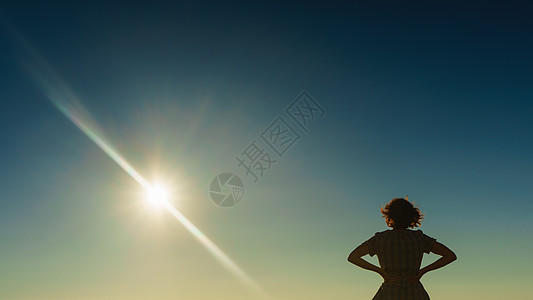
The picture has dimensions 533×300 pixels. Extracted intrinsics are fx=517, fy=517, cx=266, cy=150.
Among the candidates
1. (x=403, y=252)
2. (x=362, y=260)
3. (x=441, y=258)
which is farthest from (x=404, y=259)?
(x=362, y=260)

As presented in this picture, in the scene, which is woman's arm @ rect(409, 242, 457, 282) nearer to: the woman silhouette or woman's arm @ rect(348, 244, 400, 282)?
the woman silhouette

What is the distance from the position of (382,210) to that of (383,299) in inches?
56.0

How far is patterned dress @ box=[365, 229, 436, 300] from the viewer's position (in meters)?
8.10

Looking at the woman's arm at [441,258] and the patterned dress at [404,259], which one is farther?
the woman's arm at [441,258]

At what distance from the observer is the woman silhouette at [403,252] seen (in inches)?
320

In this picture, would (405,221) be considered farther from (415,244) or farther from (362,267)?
(362,267)

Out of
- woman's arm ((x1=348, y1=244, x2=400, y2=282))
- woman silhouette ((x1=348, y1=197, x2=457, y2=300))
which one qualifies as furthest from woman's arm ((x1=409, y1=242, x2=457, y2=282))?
woman's arm ((x1=348, y1=244, x2=400, y2=282))

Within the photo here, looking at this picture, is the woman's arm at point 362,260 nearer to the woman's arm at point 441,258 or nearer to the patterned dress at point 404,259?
the patterned dress at point 404,259

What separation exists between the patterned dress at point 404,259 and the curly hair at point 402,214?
14cm

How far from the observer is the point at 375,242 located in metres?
8.43

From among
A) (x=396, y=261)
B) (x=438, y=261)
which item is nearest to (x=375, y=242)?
(x=396, y=261)

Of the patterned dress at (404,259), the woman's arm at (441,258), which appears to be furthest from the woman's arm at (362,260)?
the woman's arm at (441,258)

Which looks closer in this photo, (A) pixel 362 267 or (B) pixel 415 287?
Answer: (B) pixel 415 287

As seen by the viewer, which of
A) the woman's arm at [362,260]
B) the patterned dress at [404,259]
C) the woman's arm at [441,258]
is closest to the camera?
the patterned dress at [404,259]
